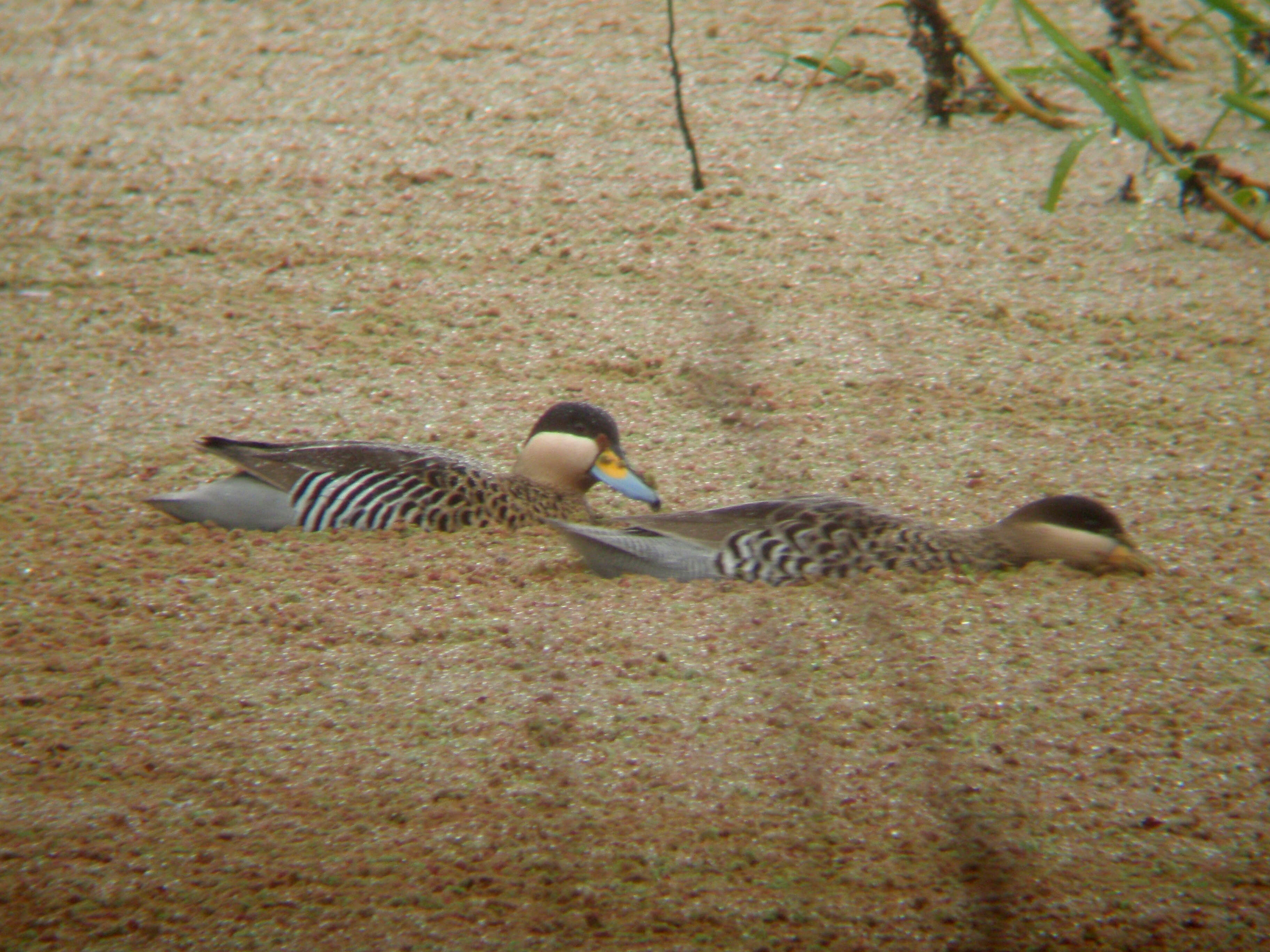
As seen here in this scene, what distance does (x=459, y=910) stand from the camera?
1.83 meters

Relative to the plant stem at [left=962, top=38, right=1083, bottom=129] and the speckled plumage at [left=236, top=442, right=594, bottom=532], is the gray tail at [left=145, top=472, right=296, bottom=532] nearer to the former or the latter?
the speckled plumage at [left=236, top=442, right=594, bottom=532]

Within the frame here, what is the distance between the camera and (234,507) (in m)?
3.42

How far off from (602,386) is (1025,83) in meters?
2.68

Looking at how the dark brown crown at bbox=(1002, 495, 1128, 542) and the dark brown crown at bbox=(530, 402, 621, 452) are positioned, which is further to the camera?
the dark brown crown at bbox=(530, 402, 621, 452)

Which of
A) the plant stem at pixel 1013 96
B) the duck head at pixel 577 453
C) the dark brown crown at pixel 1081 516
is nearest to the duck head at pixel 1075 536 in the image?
the dark brown crown at pixel 1081 516

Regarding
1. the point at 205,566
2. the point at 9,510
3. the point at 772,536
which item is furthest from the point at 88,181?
the point at 772,536

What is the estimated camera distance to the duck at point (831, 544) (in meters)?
3.07

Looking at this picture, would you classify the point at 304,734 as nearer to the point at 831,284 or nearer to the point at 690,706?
the point at 690,706

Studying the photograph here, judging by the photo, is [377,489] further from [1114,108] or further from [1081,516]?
[1114,108]

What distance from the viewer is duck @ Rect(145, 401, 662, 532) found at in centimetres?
342

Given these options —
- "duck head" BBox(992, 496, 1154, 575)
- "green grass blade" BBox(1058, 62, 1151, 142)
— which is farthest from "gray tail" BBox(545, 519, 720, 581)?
"green grass blade" BBox(1058, 62, 1151, 142)

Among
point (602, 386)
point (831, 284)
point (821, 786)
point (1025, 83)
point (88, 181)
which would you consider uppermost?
point (1025, 83)

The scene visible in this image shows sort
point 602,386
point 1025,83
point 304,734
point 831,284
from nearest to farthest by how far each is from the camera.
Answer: point 304,734
point 602,386
point 831,284
point 1025,83

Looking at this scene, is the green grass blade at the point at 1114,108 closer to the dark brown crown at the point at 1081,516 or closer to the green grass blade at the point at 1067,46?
the green grass blade at the point at 1067,46
